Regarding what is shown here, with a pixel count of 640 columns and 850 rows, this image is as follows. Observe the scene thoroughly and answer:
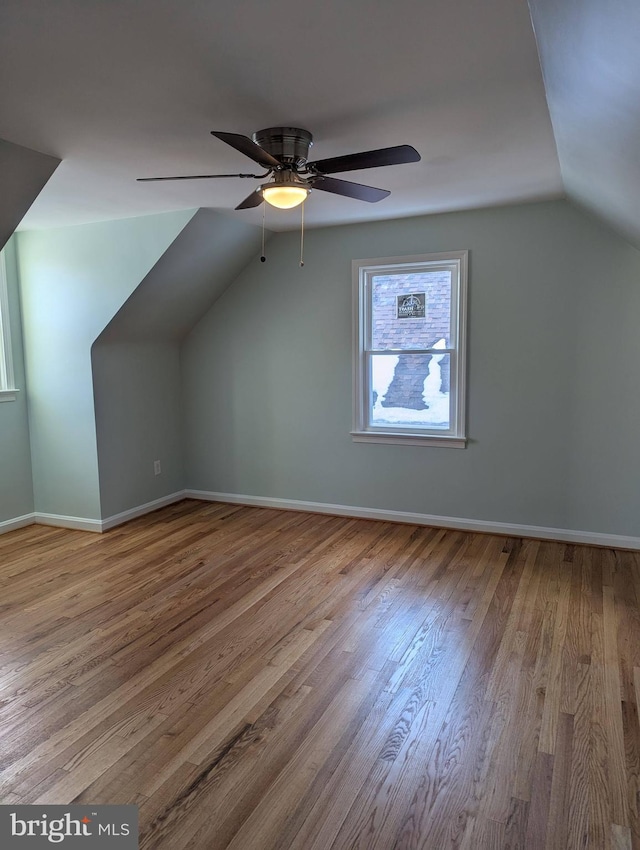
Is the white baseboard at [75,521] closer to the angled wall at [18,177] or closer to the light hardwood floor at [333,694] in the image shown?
the light hardwood floor at [333,694]

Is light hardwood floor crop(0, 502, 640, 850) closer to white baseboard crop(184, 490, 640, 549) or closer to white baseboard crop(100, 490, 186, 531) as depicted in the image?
white baseboard crop(184, 490, 640, 549)

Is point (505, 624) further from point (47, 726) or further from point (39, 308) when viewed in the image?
point (39, 308)

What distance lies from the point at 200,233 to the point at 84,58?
234cm

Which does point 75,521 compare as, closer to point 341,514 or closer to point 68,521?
point 68,521

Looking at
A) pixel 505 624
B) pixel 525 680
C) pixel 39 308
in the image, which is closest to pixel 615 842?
pixel 525 680

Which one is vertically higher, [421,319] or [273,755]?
[421,319]

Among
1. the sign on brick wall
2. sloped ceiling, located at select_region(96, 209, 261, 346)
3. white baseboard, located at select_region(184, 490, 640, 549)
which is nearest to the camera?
white baseboard, located at select_region(184, 490, 640, 549)

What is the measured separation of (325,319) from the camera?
4.80m

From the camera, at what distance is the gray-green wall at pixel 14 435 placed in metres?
4.60

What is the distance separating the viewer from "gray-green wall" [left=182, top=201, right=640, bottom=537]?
3.96 meters

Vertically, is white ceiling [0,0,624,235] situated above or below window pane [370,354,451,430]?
above

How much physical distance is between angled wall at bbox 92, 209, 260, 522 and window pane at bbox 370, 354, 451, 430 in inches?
61.9

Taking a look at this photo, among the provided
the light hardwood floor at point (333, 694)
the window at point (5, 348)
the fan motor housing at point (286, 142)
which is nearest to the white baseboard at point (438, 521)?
the light hardwood floor at point (333, 694)

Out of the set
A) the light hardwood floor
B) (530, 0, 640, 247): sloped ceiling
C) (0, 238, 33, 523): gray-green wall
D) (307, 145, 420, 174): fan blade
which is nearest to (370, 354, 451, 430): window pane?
the light hardwood floor
